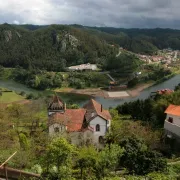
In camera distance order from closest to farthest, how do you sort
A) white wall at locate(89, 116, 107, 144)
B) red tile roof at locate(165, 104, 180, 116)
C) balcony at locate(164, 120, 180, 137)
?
balcony at locate(164, 120, 180, 137), red tile roof at locate(165, 104, 180, 116), white wall at locate(89, 116, 107, 144)

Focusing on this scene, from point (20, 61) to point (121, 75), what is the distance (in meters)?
45.3

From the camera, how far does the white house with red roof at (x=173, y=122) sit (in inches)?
1225

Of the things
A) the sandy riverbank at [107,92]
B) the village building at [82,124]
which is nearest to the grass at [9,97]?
the sandy riverbank at [107,92]

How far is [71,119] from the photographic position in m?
32.5

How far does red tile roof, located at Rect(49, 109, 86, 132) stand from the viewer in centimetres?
3141

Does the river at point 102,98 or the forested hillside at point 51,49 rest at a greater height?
the forested hillside at point 51,49

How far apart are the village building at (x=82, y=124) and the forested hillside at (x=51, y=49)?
80.6 meters

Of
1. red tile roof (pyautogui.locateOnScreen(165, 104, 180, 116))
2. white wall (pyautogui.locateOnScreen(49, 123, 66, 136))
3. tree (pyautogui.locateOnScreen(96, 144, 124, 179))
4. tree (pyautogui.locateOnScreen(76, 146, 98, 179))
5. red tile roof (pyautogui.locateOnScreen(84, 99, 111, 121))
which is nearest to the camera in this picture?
tree (pyautogui.locateOnScreen(96, 144, 124, 179))

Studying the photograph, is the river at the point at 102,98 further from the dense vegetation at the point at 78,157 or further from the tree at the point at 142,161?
the tree at the point at 142,161

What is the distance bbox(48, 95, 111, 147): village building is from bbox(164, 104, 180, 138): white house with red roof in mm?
6137

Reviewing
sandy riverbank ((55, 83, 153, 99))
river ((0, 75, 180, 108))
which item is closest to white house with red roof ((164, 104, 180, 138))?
river ((0, 75, 180, 108))

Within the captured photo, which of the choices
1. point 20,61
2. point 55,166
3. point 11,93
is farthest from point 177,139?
point 20,61

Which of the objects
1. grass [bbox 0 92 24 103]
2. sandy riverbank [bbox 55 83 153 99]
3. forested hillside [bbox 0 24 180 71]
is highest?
forested hillside [bbox 0 24 180 71]

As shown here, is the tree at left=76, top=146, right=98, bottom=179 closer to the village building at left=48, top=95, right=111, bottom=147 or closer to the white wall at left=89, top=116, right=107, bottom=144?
the village building at left=48, top=95, right=111, bottom=147
